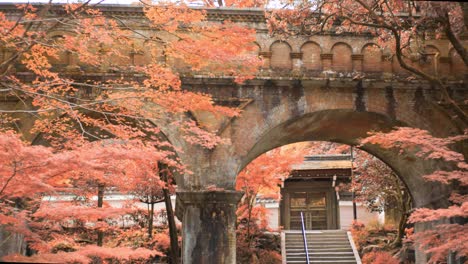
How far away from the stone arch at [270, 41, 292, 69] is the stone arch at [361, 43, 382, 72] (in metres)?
1.57

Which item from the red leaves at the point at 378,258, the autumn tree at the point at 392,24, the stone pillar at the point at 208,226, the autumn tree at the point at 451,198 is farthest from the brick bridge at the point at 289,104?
the red leaves at the point at 378,258

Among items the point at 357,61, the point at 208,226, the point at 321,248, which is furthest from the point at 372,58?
the point at 321,248

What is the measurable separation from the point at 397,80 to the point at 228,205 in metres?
4.25

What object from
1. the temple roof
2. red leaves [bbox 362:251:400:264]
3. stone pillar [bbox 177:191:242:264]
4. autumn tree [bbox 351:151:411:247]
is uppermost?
the temple roof

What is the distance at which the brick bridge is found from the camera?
34.9ft

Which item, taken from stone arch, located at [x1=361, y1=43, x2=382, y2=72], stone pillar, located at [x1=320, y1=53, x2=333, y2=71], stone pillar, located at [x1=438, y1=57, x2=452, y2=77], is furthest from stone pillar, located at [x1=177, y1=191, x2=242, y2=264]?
stone pillar, located at [x1=438, y1=57, x2=452, y2=77]

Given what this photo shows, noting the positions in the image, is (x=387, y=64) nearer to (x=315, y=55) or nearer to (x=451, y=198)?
(x=315, y=55)

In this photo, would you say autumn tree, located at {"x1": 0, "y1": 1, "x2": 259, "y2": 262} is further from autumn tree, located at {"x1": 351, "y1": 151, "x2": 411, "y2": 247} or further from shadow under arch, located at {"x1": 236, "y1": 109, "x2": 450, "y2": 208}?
autumn tree, located at {"x1": 351, "y1": 151, "x2": 411, "y2": 247}

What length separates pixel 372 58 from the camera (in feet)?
38.1

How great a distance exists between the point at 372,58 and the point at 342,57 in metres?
0.63

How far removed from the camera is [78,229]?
16.8 m

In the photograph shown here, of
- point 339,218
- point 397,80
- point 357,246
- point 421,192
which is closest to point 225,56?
point 397,80

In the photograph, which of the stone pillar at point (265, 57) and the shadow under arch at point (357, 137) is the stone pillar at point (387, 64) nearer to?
the shadow under arch at point (357, 137)

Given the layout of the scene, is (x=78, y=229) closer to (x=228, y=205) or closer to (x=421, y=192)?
(x=228, y=205)
